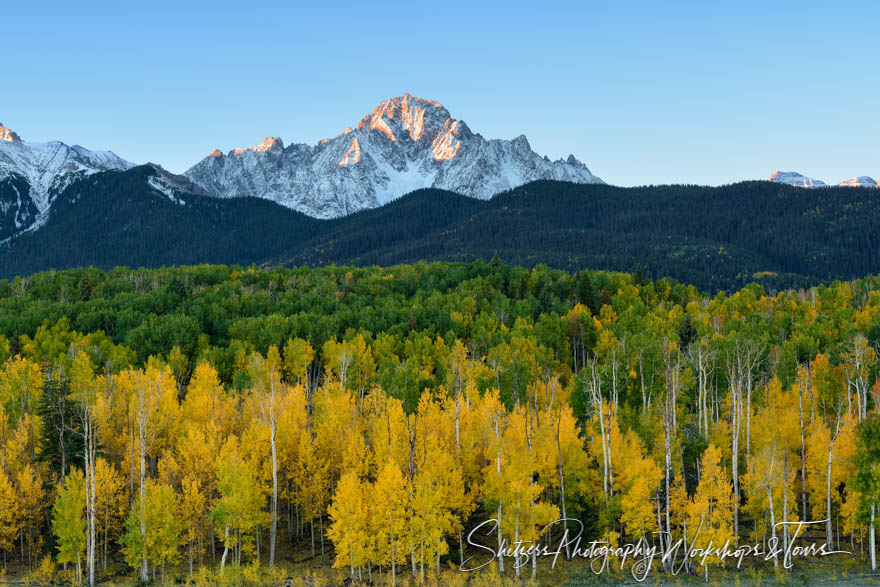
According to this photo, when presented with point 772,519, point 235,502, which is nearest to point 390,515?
point 235,502

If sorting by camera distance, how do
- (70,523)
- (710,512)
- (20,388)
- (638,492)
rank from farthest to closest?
(20,388) < (710,512) < (638,492) < (70,523)

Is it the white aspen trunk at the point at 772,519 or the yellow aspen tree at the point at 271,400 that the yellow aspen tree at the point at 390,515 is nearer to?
the yellow aspen tree at the point at 271,400

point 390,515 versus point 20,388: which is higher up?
point 20,388

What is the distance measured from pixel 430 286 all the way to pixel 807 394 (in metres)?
110

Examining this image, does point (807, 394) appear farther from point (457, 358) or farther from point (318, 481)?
point (318, 481)

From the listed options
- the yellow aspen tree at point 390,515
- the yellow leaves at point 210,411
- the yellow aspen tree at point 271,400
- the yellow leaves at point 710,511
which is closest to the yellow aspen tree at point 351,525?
the yellow aspen tree at point 390,515

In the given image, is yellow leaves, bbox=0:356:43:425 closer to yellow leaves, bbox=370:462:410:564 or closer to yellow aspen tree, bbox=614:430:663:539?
yellow leaves, bbox=370:462:410:564

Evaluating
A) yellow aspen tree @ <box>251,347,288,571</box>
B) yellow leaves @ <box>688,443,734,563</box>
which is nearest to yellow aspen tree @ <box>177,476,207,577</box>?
yellow aspen tree @ <box>251,347,288,571</box>

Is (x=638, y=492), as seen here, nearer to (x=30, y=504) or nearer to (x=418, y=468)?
(x=418, y=468)

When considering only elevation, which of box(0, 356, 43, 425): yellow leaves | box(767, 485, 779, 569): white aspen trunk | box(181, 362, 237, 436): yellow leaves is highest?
box(0, 356, 43, 425): yellow leaves

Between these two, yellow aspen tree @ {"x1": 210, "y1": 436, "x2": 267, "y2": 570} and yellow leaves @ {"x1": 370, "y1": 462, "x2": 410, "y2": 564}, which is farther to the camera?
yellow aspen tree @ {"x1": 210, "y1": 436, "x2": 267, "y2": 570}

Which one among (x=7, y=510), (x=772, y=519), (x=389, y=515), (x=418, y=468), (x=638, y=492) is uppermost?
(x=418, y=468)

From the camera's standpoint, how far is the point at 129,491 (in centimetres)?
6356

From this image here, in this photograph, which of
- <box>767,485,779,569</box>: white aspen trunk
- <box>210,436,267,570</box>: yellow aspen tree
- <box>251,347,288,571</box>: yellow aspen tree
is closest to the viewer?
<box>767,485,779,569</box>: white aspen trunk
